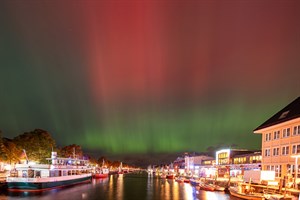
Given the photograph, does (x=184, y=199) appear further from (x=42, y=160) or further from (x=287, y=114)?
(x=42, y=160)

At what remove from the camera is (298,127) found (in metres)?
52.5

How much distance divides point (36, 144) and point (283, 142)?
7690 centimetres

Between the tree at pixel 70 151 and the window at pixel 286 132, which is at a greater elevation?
the window at pixel 286 132

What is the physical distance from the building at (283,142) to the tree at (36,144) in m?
69.6

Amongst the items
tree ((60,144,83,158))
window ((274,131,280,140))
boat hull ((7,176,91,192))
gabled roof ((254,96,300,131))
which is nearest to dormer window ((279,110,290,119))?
gabled roof ((254,96,300,131))

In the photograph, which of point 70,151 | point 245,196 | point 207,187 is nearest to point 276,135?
point 245,196

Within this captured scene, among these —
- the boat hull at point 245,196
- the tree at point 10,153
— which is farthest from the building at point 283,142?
the tree at point 10,153

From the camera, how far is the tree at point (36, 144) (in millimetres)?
103688

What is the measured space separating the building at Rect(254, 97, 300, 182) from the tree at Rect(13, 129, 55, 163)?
69573mm

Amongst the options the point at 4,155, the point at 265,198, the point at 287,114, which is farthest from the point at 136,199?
the point at 4,155

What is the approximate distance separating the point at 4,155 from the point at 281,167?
233 ft

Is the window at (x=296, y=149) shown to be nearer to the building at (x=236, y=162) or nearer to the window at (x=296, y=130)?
the window at (x=296, y=130)

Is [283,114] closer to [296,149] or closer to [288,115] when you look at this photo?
[288,115]

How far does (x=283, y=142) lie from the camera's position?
57438mm
